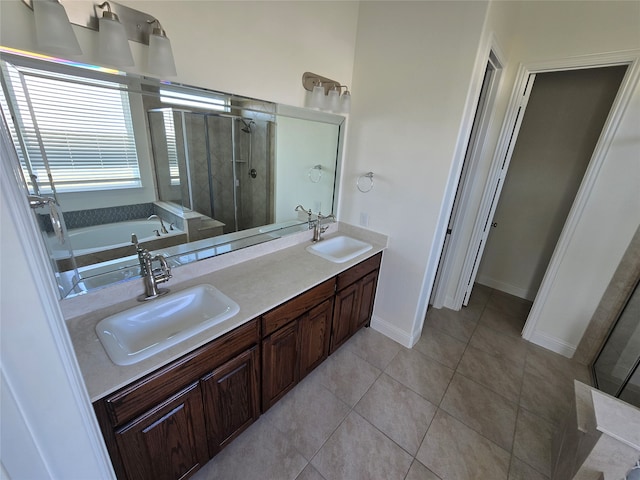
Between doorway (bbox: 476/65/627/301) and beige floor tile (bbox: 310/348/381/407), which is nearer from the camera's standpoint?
beige floor tile (bbox: 310/348/381/407)

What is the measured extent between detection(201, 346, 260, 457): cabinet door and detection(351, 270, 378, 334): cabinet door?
1.01 meters

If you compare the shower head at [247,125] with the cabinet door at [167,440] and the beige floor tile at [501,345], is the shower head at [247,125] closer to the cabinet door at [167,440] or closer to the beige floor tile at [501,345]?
the cabinet door at [167,440]

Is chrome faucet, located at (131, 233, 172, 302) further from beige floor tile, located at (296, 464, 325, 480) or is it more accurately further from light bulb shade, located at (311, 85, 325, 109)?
light bulb shade, located at (311, 85, 325, 109)

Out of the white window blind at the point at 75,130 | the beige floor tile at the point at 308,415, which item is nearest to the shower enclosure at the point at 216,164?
the white window blind at the point at 75,130

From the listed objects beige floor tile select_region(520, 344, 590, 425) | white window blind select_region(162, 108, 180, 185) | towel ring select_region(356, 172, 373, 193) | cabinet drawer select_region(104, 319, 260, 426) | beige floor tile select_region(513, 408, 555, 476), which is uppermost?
white window blind select_region(162, 108, 180, 185)

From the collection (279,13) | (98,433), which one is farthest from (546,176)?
(98,433)

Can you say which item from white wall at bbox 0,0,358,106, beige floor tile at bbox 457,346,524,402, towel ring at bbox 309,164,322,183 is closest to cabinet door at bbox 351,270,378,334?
beige floor tile at bbox 457,346,524,402

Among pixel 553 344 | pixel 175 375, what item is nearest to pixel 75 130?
pixel 175 375

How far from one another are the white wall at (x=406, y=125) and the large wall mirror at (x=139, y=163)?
44 centimetres

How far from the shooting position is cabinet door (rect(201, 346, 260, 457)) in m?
1.24

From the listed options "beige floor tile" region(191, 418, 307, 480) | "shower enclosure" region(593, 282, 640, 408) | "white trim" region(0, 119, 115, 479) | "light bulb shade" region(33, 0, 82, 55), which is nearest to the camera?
"white trim" region(0, 119, 115, 479)

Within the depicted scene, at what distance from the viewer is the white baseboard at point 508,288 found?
3193mm

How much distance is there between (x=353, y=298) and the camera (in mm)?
2102

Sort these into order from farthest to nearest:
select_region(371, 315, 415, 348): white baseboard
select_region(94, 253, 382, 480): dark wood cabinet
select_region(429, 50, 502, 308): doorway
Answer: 1. select_region(371, 315, 415, 348): white baseboard
2. select_region(429, 50, 502, 308): doorway
3. select_region(94, 253, 382, 480): dark wood cabinet
